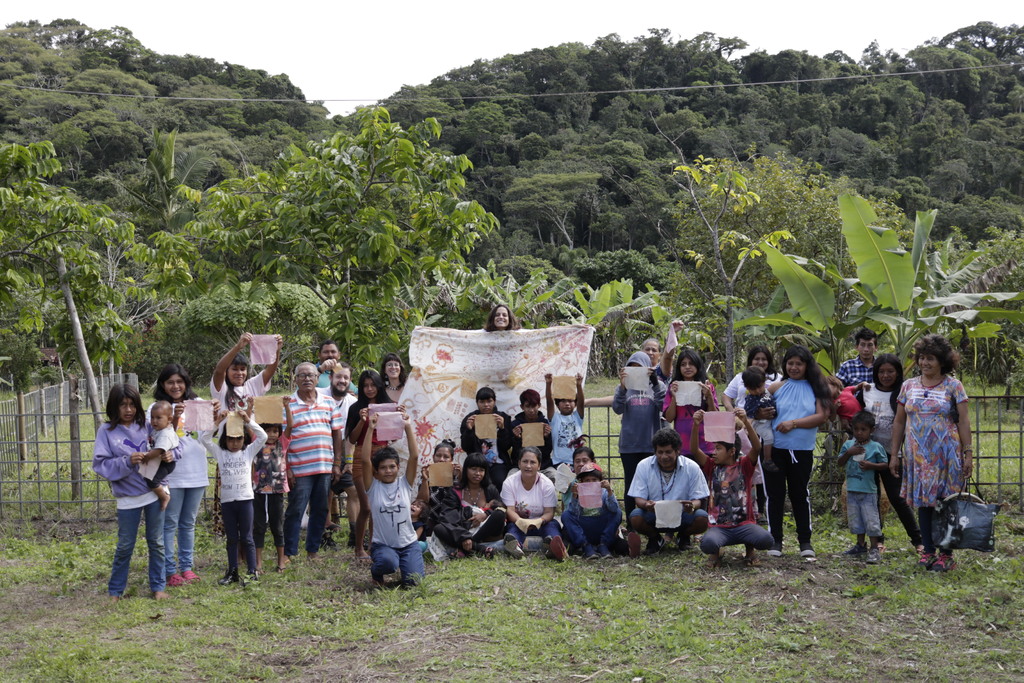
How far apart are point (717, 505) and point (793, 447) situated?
2.29ft

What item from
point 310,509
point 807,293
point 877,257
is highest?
point 877,257

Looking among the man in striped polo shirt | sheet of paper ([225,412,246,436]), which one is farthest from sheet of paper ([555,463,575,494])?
sheet of paper ([225,412,246,436])

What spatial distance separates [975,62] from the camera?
5266 centimetres

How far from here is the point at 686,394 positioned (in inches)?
272

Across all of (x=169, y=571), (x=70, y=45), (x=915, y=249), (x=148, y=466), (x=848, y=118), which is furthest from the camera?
(x=70, y=45)

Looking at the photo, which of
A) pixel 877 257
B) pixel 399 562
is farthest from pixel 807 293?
pixel 399 562

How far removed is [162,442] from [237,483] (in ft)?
1.92

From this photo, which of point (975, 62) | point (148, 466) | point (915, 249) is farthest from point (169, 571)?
point (975, 62)

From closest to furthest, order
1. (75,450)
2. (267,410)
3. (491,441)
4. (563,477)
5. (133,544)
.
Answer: (133,544), (267,410), (563,477), (491,441), (75,450)

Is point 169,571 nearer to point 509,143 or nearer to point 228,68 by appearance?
point 509,143

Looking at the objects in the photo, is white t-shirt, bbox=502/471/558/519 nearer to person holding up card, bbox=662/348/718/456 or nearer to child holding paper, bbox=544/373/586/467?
child holding paper, bbox=544/373/586/467

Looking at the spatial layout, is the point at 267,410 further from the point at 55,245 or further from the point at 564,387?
the point at 55,245

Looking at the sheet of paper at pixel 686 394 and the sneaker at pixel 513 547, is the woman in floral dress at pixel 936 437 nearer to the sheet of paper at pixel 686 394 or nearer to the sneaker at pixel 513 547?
the sheet of paper at pixel 686 394

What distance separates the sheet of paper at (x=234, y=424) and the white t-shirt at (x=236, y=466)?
101 millimetres
